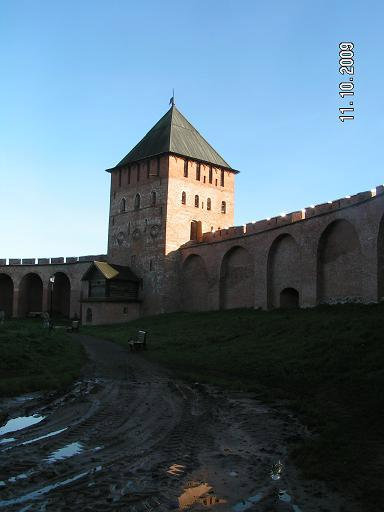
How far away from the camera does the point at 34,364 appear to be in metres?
13.2

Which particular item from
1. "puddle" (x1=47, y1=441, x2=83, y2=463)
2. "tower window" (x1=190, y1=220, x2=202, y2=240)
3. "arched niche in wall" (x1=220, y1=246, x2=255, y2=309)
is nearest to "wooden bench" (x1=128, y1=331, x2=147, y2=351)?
"arched niche in wall" (x1=220, y1=246, x2=255, y2=309)

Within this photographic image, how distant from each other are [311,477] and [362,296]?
15.1 m

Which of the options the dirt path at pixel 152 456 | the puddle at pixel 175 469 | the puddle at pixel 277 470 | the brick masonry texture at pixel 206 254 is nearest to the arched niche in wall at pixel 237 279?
the brick masonry texture at pixel 206 254

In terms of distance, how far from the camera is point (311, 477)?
5457 millimetres

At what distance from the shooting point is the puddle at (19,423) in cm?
731

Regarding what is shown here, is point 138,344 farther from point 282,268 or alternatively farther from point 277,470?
point 277,470

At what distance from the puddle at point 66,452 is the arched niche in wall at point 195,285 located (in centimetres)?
2585

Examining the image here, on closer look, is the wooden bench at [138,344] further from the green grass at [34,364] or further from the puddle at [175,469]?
the puddle at [175,469]

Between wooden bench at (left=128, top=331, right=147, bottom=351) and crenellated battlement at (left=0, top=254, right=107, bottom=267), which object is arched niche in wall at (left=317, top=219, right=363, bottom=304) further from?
crenellated battlement at (left=0, top=254, right=107, bottom=267)

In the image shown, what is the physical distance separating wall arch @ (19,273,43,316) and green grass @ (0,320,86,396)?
29.6 m

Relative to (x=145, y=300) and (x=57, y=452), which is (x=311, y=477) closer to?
(x=57, y=452)

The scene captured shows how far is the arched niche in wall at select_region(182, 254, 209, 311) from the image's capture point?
32.9 meters

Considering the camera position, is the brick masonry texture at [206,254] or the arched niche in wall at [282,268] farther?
the arched niche in wall at [282,268]

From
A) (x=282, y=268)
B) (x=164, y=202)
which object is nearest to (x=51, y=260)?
(x=164, y=202)
